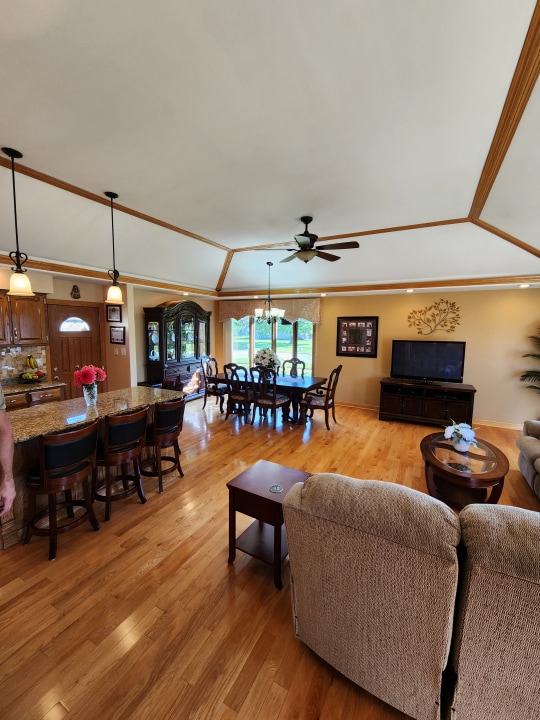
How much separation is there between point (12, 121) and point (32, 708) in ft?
11.6

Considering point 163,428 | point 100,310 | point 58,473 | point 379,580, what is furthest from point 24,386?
point 379,580

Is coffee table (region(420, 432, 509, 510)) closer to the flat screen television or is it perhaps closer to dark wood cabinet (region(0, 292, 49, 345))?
the flat screen television

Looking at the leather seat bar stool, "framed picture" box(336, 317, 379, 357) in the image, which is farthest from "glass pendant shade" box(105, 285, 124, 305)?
"framed picture" box(336, 317, 379, 357)

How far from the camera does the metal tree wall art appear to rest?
557cm

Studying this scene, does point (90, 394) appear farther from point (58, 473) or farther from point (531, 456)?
point (531, 456)

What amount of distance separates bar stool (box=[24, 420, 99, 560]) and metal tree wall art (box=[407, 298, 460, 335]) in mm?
5588

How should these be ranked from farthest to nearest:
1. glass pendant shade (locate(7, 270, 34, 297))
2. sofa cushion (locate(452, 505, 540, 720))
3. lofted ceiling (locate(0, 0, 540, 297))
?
glass pendant shade (locate(7, 270, 34, 297)), lofted ceiling (locate(0, 0, 540, 297)), sofa cushion (locate(452, 505, 540, 720))

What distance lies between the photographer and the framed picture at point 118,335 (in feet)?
17.8

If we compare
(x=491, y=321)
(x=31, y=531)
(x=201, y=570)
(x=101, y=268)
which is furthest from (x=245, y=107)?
(x=491, y=321)

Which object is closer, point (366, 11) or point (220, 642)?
point (366, 11)

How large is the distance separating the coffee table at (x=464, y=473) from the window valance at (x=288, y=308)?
4.03 metres

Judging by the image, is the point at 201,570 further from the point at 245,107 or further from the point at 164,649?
the point at 245,107

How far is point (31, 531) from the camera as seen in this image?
89.8 inches

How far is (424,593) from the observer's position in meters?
1.07
